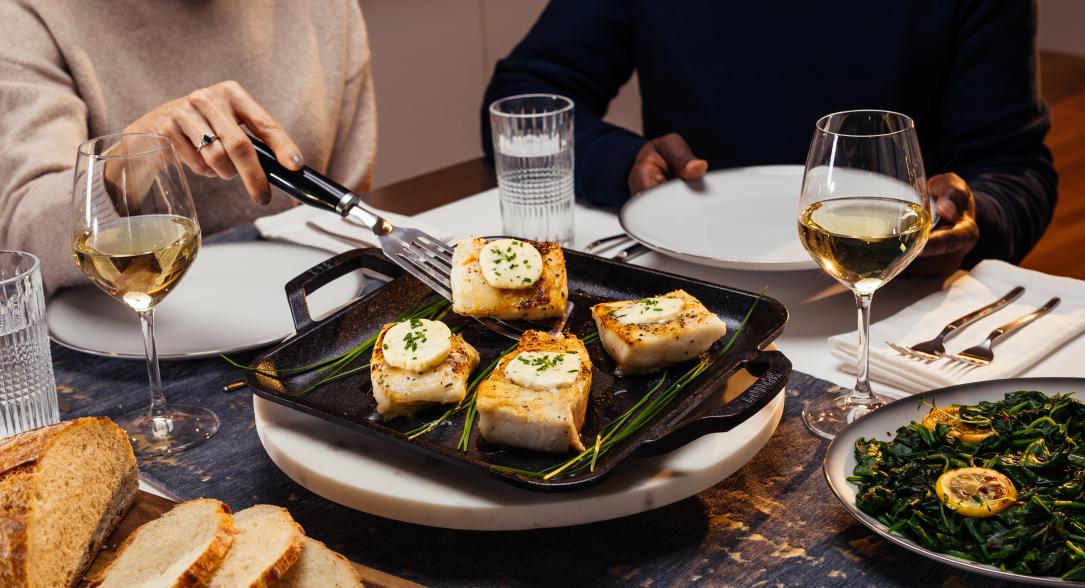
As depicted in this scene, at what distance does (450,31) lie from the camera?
199 inches

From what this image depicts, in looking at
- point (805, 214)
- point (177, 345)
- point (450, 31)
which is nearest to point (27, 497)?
point (177, 345)

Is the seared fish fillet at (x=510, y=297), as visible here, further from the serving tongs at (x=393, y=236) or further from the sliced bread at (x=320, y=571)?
the sliced bread at (x=320, y=571)

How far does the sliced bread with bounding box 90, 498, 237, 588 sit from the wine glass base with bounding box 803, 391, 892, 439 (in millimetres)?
665

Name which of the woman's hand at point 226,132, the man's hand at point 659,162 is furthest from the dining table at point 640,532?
the man's hand at point 659,162

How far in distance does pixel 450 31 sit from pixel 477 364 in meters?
4.05

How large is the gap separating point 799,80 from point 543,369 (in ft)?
5.16

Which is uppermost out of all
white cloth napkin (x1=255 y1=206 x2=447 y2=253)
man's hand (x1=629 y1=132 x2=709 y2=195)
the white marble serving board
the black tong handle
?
the black tong handle

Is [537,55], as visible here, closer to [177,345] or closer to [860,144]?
[177,345]

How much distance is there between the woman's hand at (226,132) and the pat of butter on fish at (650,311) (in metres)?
0.58

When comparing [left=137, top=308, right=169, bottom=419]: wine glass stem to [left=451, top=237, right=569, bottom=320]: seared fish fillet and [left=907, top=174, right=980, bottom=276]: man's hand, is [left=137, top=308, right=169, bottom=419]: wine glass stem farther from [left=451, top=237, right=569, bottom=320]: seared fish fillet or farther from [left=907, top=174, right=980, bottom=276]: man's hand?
[left=907, top=174, right=980, bottom=276]: man's hand

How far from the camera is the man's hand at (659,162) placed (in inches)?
78.3

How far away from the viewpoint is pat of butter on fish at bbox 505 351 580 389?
1101 millimetres

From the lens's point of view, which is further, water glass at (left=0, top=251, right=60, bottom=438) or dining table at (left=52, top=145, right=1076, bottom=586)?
water glass at (left=0, top=251, right=60, bottom=438)

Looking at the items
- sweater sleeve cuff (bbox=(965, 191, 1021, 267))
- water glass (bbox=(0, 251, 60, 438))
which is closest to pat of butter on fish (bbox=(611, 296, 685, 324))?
water glass (bbox=(0, 251, 60, 438))
